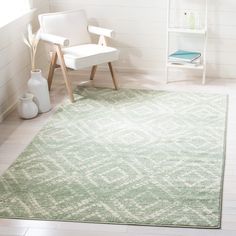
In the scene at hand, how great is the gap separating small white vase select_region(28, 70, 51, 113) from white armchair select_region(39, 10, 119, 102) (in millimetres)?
264

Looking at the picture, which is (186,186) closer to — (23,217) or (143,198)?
(143,198)

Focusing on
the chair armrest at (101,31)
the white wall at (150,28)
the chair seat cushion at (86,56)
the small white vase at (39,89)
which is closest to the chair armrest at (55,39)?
the chair seat cushion at (86,56)

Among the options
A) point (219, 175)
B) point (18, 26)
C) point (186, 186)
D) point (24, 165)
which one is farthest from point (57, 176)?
point (18, 26)

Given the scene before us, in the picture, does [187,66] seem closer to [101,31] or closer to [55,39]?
[101,31]

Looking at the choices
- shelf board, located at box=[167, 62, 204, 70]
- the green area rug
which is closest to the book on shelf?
shelf board, located at box=[167, 62, 204, 70]

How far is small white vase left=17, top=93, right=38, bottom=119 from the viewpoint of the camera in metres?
3.49

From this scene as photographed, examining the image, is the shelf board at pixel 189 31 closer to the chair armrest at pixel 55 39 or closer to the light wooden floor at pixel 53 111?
the light wooden floor at pixel 53 111

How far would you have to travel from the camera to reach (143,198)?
244 centimetres

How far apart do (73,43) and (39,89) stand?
0.77 meters

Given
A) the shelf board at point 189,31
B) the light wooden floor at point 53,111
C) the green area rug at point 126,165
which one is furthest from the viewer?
the shelf board at point 189,31

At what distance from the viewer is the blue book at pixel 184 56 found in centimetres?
414

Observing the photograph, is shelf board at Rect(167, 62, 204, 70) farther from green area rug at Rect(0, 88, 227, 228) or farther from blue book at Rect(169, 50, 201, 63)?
green area rug at Rect(0, 88, 227, 228)

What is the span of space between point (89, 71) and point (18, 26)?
3.60 ft

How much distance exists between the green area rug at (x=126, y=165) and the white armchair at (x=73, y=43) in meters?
0.36
